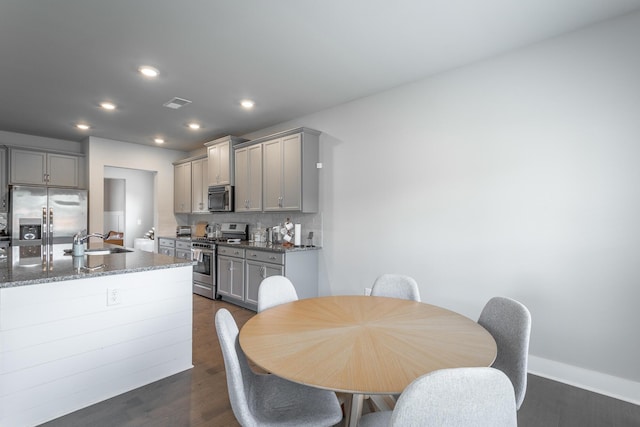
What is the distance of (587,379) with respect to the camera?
2398 millimetres

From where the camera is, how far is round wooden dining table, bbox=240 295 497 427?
117 cm

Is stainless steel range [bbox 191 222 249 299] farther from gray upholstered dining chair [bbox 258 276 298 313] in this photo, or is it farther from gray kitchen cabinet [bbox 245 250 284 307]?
gray upholstered dining chair [bbox 258 276 298 313]

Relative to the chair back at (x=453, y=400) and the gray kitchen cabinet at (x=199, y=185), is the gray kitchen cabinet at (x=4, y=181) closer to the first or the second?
the gray kitchen cabinet at (x=199, y=185)

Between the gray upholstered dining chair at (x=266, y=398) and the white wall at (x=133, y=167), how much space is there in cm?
521

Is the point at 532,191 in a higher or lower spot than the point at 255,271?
higher

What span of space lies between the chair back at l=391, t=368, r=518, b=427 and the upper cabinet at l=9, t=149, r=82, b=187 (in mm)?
6467

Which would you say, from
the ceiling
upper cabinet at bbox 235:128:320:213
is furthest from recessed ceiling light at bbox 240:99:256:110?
upper cabinet at bbox 235:128:320:213

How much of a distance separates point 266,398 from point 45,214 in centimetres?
532

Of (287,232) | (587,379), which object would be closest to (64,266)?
(287,232)

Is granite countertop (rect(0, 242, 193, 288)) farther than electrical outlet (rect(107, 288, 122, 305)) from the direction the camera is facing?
No

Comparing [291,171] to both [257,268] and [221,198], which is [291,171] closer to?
[257,268]

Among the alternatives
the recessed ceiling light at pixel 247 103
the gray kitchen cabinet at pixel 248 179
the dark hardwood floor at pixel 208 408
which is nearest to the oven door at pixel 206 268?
the gray kitchen cabinet at pixel 248 179

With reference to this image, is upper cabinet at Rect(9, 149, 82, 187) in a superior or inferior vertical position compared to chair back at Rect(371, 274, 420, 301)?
superior

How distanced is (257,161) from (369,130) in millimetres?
1766
